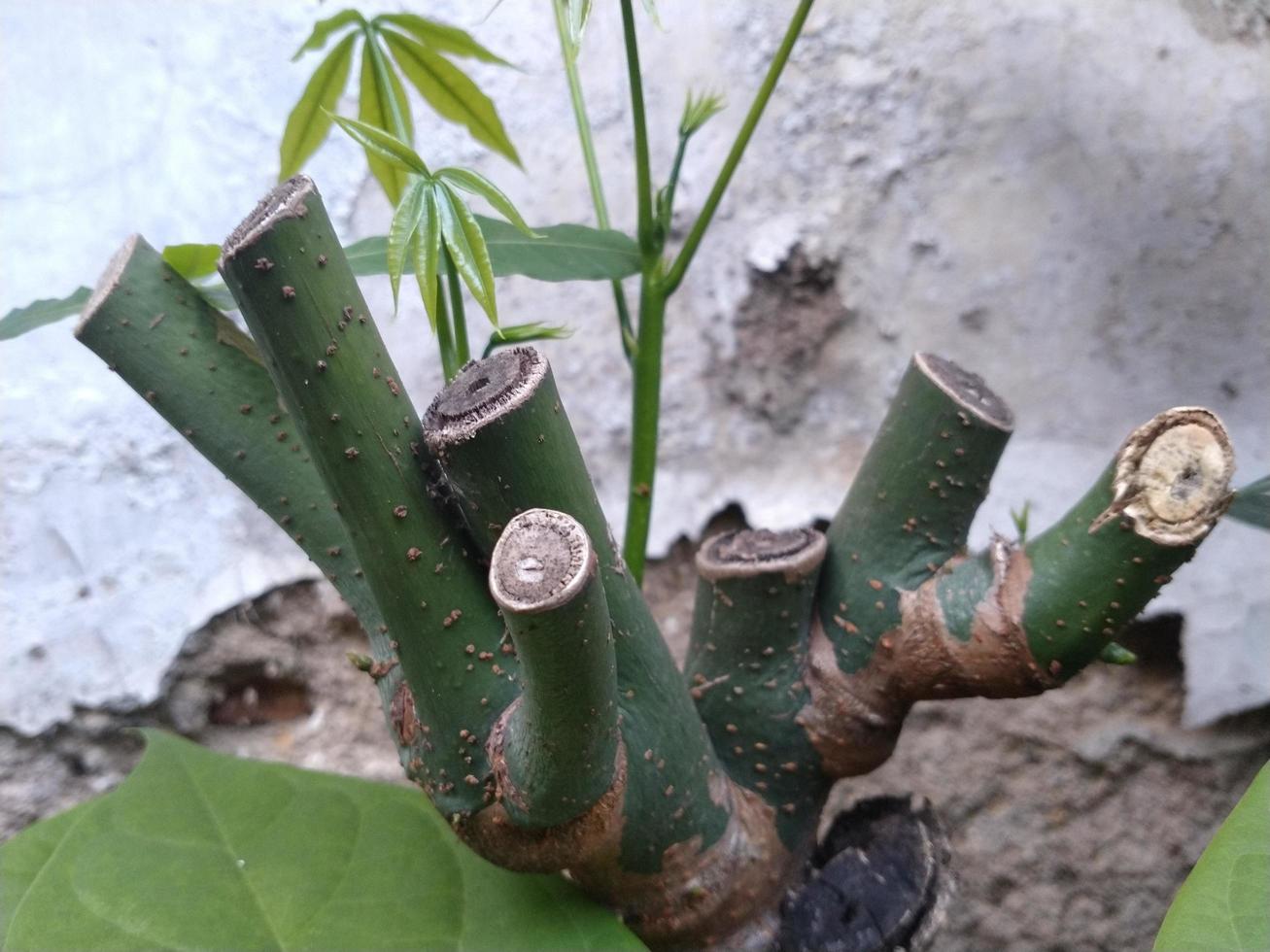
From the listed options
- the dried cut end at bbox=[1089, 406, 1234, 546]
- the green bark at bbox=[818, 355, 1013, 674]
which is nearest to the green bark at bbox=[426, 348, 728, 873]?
the green bark at bbox=[818, 355, 1013, 674]

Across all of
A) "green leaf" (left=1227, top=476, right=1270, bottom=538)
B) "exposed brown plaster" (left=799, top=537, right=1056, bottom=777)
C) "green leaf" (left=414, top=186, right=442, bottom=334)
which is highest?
"green leaf" (left=414, top=186, right=442, bottom=334)

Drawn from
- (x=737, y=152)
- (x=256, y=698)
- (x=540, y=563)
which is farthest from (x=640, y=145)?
(x=256, y=698)

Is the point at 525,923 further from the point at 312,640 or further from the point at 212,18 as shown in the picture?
the point at 212,18

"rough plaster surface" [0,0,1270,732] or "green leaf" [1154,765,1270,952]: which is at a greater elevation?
"rough plaster surface" [0,0,1270,732]

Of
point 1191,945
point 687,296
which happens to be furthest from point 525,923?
point 687,296

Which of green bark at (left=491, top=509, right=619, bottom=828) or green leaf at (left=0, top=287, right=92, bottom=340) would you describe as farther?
green leaf at (left=0, top=287, right=92, bottom=340)

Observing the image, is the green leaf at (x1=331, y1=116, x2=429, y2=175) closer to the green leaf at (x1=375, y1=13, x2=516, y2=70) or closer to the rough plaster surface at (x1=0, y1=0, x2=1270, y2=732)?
the green leaf at (x1=375, y1=13, x2=516, y2=70)

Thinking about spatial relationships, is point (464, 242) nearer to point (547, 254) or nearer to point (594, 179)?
point (547, 254)
